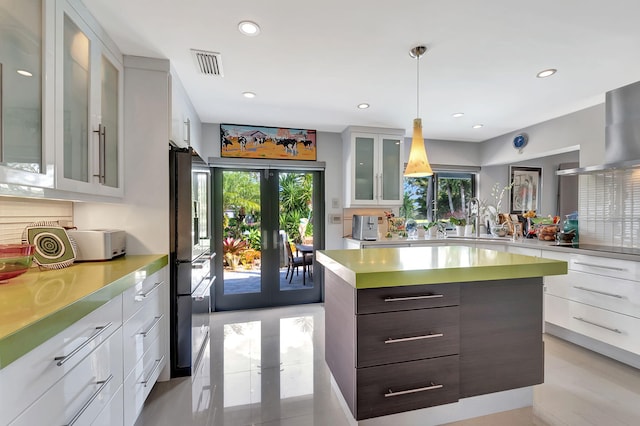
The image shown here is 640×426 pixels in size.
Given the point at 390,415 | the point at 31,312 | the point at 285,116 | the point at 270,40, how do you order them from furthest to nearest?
the point at 285,116 → the point at 270,40 → the point at 390,415 → the point at 31,312

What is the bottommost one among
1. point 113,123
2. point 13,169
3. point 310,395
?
point 310,395

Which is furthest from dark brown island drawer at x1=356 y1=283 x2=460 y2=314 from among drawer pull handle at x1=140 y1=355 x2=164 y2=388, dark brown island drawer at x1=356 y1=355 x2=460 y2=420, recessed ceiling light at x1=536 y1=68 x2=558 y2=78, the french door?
the french door

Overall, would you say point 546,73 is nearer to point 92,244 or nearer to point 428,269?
point 428,269

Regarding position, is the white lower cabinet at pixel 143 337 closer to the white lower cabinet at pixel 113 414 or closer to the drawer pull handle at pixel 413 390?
the white lower cabinet at pixel 113 414

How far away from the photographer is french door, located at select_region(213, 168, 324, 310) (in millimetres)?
3747

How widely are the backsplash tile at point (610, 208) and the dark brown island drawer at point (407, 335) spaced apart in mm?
2607

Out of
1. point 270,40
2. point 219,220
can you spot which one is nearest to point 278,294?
point 219,220

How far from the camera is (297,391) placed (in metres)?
2.01

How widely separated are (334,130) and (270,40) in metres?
2.10

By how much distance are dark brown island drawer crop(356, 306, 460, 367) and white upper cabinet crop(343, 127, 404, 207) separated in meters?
2.41

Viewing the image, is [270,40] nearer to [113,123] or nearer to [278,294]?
[113,123]

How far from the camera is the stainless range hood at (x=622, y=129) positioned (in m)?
2.51

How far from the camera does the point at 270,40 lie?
192 centimetres

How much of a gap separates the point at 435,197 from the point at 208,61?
3.72 meters
